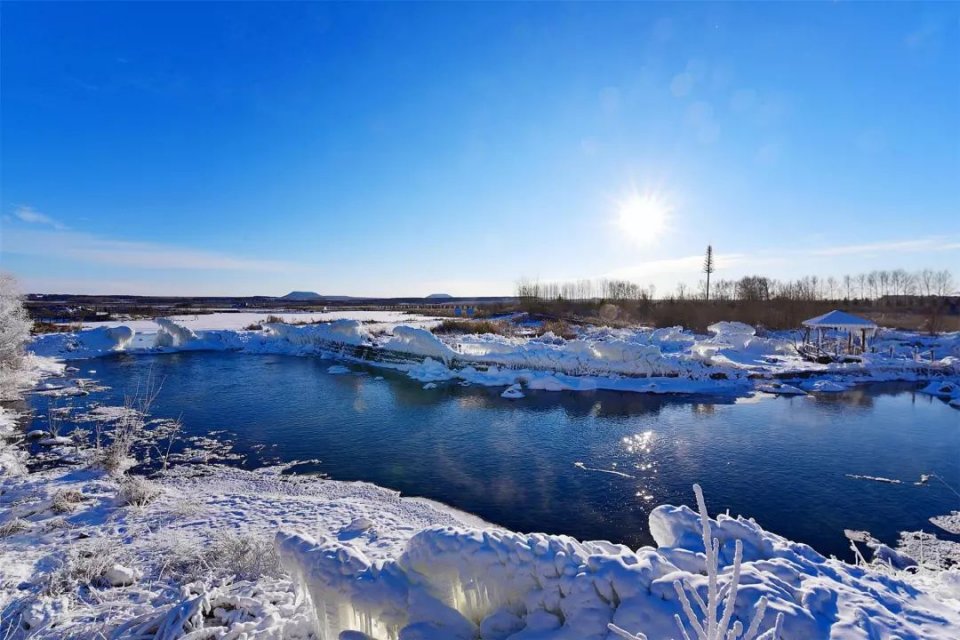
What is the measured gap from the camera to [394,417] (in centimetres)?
1394

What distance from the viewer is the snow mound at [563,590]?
3.26m

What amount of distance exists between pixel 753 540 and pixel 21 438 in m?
14.6

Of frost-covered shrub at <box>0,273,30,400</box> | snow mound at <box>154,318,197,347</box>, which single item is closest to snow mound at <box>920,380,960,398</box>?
frost-covered shrub at <box>0,273,30,400</box>

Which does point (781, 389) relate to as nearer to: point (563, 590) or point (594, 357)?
point (594, 357)

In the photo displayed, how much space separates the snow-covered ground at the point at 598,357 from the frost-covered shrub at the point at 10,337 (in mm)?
6747

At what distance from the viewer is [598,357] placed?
1967 cm

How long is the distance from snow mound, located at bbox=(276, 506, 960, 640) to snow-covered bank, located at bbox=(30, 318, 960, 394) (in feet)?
45.8

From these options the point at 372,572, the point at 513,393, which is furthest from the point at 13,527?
the point at 513,393

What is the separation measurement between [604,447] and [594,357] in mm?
8968

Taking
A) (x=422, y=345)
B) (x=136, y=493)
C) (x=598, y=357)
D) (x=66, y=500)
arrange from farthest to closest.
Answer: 1. (x=422, y=345)
2. (x=598, y=357)
3. (x=136, y=493)
4. (x=66, y=500)

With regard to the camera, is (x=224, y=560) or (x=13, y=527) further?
(x=13, y=527)

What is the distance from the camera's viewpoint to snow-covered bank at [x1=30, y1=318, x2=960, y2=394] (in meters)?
18.4

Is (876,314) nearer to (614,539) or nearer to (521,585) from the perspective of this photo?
(614,539)

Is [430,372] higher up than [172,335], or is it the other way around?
[172,335]
